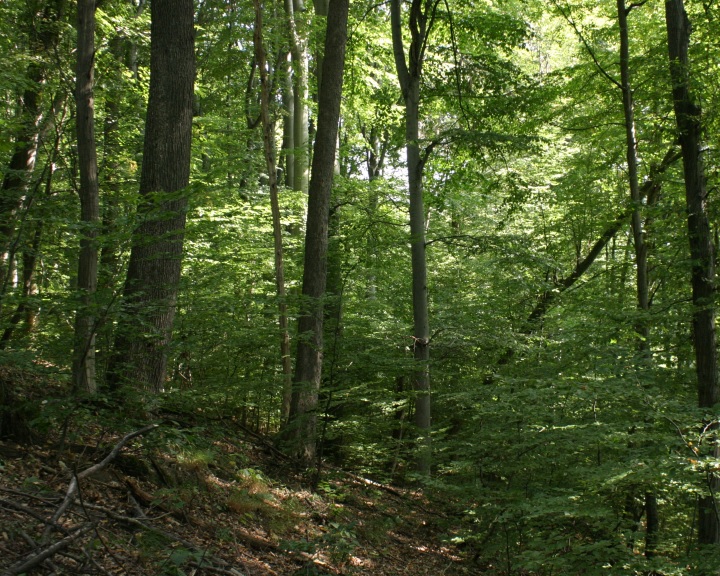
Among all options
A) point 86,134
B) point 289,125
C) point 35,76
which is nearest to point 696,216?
point 86,134

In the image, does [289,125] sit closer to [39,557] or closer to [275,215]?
[275,215]

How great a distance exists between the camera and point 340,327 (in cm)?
800

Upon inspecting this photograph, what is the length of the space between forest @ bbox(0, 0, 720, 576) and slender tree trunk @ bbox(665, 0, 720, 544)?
3cm

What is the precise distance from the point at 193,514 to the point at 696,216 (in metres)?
7.00

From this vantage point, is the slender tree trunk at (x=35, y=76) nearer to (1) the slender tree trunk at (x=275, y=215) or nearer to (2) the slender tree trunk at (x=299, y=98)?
(1) the slender tree trunk at (x=275, y=215)

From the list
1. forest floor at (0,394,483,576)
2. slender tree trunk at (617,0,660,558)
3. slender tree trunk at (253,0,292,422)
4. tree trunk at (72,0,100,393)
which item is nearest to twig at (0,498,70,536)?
forest floor at (0,394,483,576)

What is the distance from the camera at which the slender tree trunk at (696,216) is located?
721cm

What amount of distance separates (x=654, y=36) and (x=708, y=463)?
32.1 feet

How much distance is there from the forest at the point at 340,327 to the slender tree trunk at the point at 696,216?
3 cm

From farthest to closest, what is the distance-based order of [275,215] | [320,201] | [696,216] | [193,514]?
1. [275,215]
2. [320,201]
3. [696,216]
4. [193,514]

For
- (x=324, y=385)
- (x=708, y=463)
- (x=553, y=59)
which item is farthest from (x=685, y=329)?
(x=553, y=59)

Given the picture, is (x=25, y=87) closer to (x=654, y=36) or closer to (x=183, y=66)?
(x=183, y=66)

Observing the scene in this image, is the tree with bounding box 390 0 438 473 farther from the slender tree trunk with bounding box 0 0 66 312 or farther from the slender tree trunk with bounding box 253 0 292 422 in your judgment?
the slender tree trunk with bounding box 0 0 66 312

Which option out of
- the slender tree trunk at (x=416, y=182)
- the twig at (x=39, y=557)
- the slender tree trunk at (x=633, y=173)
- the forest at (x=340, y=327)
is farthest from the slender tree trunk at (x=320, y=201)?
the twig at (x=39, y=557)
